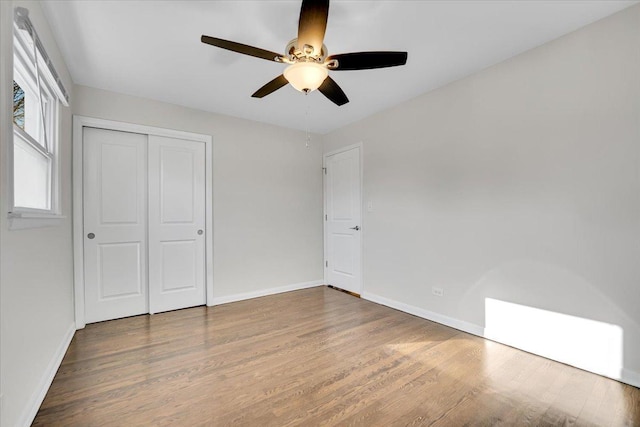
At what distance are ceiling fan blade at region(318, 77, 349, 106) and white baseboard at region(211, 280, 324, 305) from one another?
272cm

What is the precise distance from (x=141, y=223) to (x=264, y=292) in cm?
176

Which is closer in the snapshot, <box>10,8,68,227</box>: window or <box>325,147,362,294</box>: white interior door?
<box>10,8,68,227</box>: window

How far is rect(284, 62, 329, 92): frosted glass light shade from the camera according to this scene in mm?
1729

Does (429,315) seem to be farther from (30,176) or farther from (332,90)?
(30,176)

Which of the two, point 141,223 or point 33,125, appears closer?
point 33,125

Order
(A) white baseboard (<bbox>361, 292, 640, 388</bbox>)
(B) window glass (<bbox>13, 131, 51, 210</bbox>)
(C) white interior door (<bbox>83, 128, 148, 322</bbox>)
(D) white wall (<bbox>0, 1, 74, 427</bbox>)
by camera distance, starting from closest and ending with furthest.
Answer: (D) white wall (<bbox>0, 1, 74, 427</bbox>) < (B) window glass (<bbox>13, 131, 51, 210</bbox>) < (A) white baseboard (<bbox>361, 292, 640, 388</bbox>) < (C) white interior door (<bbox>83, 128, 148, 322</bbox>)

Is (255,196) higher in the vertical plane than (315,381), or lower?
higher

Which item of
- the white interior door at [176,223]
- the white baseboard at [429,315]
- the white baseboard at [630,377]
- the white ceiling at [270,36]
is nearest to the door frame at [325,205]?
the white baseboard at [429,315]

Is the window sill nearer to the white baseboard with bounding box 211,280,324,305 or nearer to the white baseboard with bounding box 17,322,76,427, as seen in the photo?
the white baseboard with bounding box 17,322,76,427

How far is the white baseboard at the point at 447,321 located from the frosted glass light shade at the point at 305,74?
8.26 feet

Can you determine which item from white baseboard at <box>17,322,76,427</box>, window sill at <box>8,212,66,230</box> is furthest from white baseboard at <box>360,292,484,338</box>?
window sill at <box>8,212,66,230</box>

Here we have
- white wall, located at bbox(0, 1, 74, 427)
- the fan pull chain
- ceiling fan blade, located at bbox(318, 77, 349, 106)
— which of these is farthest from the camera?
the fan pull chain

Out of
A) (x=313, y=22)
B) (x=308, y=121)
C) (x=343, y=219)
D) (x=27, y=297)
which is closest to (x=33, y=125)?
(x=27, y=297)

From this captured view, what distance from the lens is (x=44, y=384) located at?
175 centimetres
